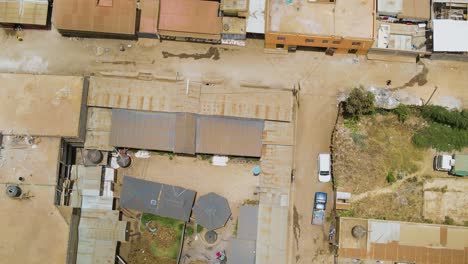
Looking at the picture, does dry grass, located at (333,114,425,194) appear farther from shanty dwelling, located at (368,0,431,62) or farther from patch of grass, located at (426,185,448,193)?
shanty dwelling, located at (368,0,431,62)

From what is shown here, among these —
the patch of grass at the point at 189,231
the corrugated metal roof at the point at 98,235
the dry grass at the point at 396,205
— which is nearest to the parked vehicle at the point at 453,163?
the dry grass at the point at 396,205

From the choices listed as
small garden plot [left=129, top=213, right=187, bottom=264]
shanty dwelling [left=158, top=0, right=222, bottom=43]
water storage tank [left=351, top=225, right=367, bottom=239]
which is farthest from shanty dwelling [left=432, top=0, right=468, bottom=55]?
Answer: small garden plot [left=129, top=213, right=187, bottom=264]

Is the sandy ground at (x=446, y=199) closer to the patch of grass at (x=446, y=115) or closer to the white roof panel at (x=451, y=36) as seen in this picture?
the patch of grass at (x=446, y=115)

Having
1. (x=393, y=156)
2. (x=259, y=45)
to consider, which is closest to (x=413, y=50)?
(x=393, y=156)

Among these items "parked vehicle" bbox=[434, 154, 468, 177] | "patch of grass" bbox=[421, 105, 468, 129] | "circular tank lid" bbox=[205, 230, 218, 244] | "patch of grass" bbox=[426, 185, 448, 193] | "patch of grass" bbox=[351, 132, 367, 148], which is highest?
"patch of grass" bbox=[421, 105, 468, 129]

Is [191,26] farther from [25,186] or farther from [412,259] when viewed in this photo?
[412,259]

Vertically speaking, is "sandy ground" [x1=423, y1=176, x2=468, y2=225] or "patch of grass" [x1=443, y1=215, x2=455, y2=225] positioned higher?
"sandy ground" [x1=423, y1=176, x2=468, y2=225]
